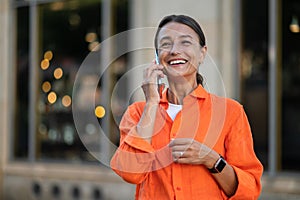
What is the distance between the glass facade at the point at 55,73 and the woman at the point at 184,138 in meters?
6.21

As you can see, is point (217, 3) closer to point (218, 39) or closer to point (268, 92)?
point (218, 39)

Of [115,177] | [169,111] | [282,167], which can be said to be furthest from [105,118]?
[169,111]

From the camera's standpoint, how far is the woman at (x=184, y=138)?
2.36 metres

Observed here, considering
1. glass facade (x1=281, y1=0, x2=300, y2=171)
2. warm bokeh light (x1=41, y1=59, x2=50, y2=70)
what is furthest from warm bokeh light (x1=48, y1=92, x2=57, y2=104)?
glass facade (x1=281, y1=0, x2=300, y2=171)

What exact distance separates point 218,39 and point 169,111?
15.4 ft

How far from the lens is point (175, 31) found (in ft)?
7.98

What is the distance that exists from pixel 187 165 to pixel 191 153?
117 mm

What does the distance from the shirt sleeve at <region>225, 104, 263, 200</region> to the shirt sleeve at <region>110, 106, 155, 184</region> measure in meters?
0.32

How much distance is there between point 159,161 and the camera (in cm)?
238

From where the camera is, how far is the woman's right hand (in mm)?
2363

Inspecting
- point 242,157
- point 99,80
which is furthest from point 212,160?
point 99,80

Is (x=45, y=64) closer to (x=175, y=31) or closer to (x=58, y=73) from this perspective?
(x=58, y=73)

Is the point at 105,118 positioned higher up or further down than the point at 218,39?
further down

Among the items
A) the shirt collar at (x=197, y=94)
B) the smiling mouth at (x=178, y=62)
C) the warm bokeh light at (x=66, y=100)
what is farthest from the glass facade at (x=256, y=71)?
the smiling mouth at (x=178, y=62)
